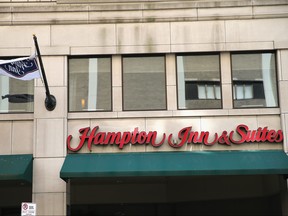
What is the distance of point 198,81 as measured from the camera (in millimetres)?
16594

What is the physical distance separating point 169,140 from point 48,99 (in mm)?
4165

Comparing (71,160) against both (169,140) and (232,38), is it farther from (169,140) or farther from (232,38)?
(232,38)

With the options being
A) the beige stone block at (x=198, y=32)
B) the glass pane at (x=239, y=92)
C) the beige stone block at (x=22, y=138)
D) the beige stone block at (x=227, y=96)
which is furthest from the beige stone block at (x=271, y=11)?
the beige stone block at (x=22, y=138)

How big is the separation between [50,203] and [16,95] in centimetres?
388

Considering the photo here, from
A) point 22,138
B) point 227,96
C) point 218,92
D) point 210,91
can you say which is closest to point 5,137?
point 22,138

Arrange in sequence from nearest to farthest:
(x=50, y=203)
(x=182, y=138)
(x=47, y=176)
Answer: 1. (x=50, y=203)
2. (x=47, y=176)
3. (x=182, y=138)

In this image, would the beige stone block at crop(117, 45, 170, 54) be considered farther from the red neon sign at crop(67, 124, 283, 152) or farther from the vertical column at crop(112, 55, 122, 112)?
the red neon sign at crop(67, 124, 283, 152)

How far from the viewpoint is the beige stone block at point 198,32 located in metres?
16.4

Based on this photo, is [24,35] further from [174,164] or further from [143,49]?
[174,164]

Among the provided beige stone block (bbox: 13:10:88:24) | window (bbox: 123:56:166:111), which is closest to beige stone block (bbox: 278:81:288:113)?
window (bbox: 123:56:166:111)

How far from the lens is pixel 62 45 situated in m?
16.4

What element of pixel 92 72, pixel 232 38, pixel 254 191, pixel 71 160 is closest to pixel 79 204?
pixel 71 160

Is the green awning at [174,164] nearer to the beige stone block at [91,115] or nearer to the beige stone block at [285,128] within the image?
the beige stone block at [285,128]

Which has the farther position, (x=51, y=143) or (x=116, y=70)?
(x=116, y=70)
